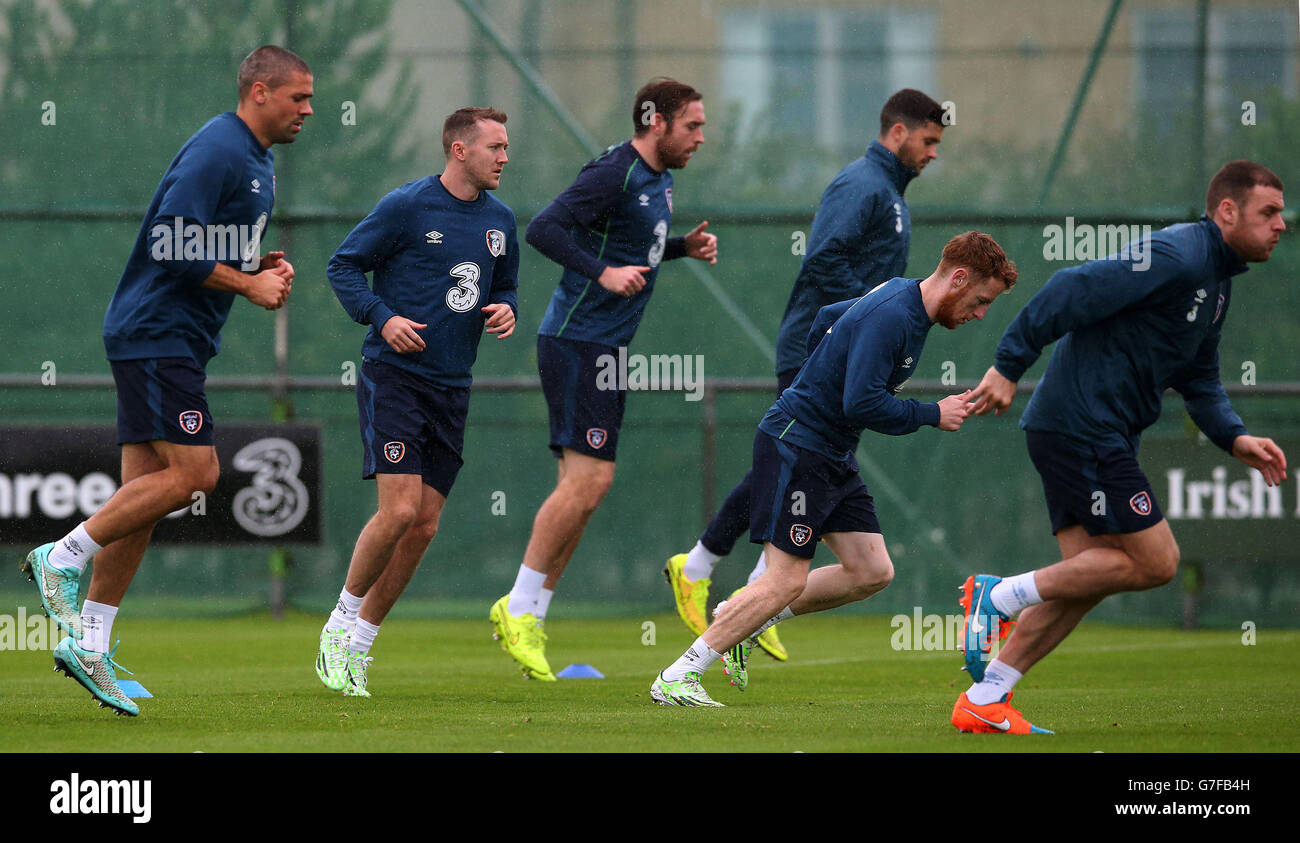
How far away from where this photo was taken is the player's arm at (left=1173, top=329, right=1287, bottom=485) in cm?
570

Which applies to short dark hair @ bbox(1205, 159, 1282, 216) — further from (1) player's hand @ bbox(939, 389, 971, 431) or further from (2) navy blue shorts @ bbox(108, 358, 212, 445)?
(2) navy blue shorts @ bbox(108, 358, 212, 445)

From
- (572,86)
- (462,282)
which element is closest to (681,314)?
(572,86)

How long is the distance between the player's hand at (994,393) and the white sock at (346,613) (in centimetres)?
260

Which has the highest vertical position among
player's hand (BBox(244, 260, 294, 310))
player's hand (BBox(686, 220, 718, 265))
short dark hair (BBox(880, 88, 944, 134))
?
short dark hair (BBox(880, 88, 944, 134))

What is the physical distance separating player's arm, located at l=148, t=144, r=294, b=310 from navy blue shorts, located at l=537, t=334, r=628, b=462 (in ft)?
5.70

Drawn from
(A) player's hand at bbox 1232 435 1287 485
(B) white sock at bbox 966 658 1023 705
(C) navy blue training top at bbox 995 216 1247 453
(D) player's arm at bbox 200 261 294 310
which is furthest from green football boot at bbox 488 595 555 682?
(A) player's hand at bbox 1232 435 1287 485

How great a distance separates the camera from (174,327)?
577cm

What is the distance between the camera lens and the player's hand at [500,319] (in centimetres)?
640

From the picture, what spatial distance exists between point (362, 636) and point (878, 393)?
92.1 inches

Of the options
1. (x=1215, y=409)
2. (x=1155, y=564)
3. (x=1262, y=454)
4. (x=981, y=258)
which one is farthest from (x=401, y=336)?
(x=1262, y=454)

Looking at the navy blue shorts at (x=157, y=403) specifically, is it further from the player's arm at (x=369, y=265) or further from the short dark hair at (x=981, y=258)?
the short dark hair at (x=981, y=258)

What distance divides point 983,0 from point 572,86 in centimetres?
295

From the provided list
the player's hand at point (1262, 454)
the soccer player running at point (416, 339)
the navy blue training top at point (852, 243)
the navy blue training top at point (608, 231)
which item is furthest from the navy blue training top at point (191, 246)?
the player's hand at point (1262, 454)

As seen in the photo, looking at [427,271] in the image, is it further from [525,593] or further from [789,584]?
[789,584]
